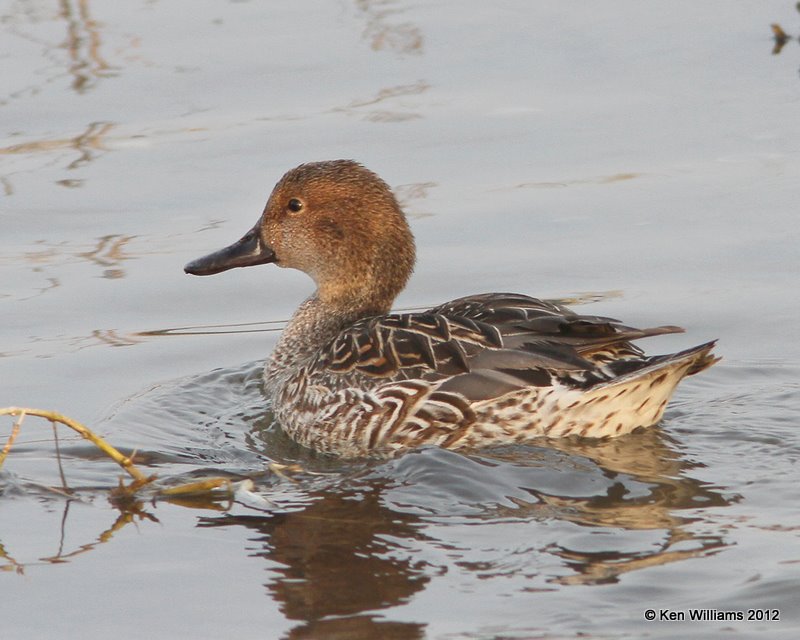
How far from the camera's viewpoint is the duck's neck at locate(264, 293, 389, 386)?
29.9ft

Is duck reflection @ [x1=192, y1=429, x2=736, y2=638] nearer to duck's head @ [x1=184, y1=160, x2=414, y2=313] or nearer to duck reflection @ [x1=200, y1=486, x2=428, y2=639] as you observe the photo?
duck reflection @ [x1=200, y1=486, x2=428, y2=639]

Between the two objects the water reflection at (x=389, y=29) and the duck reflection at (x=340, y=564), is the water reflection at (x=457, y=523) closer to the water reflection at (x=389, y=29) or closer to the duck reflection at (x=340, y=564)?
the duck reflection at (x=340, y=564)

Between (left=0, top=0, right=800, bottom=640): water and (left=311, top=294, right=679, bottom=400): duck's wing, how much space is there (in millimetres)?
376

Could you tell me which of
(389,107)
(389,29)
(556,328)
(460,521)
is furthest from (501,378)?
(389,29)

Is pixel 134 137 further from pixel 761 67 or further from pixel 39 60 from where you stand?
pixel 761 67

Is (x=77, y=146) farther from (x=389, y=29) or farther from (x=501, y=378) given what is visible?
(x=501, y=378)

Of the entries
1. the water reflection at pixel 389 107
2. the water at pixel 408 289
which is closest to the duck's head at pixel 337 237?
the water at pixel 408 289

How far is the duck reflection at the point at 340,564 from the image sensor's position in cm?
605

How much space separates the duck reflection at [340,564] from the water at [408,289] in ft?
0.06

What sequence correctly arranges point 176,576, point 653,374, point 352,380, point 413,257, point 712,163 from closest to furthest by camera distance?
point 176,576 → point 653,374 → point 352,380 → point 413,257 → point 712,163

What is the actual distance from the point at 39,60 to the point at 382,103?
2.97 m

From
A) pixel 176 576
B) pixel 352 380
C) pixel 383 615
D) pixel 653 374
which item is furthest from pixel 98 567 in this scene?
pixel 653 374

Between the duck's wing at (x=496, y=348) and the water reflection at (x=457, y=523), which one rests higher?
the duck's wing at (x=496, y=348)

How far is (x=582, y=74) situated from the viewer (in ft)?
42.0
